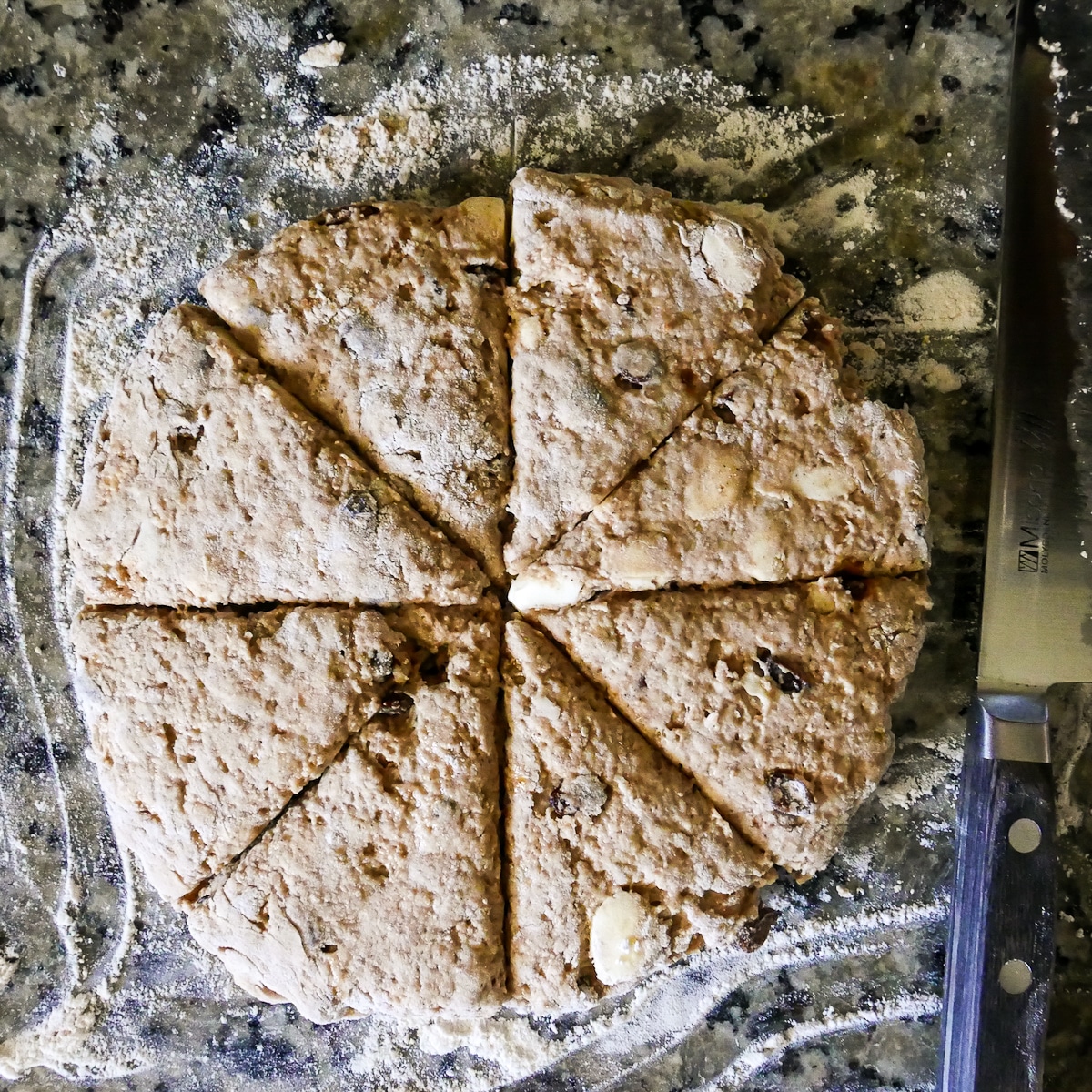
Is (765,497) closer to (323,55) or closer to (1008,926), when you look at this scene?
(1008,926)

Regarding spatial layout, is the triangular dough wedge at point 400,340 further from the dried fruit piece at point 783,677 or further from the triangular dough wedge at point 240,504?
the dried fruit piece at point 783,677

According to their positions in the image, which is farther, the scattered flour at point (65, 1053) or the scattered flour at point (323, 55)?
the scattered flour at point (65, 1053)

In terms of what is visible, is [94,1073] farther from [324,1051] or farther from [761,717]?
[761,717]

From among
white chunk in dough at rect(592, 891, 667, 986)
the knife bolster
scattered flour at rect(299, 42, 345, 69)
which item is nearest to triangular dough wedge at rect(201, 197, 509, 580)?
scattered flour at rect(299, 42, 345, 69)

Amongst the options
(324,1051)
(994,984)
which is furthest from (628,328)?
(324,1051)

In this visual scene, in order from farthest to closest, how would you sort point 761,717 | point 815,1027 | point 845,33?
point 815,1027, point 845,33, point 761,717

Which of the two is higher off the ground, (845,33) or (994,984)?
(845,33)

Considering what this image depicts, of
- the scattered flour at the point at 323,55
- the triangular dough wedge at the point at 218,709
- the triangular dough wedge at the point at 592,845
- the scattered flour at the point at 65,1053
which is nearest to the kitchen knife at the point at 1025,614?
the triangular dough wedge at the point at 592,845
